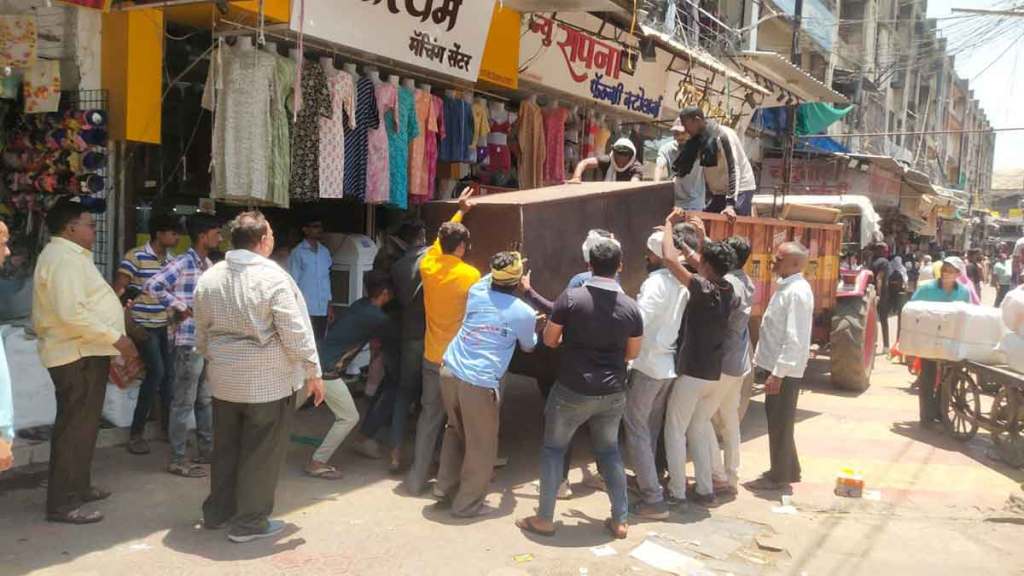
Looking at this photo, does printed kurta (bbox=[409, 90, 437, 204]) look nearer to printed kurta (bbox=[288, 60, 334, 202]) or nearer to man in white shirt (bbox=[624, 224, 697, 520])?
printed kurta (bbox=[288, 60, 334, 202])

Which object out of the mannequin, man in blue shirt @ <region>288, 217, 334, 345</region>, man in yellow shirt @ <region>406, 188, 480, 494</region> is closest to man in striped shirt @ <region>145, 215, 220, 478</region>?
man in yellow shirt @ <region>406, 188, 480, 494</region>

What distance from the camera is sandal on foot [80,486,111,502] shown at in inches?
191

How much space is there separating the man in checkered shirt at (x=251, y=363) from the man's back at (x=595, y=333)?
1.46 metres

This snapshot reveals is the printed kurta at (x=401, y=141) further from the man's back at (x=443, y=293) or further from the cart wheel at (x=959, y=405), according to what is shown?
the cart wheel at (x=959, y=405)

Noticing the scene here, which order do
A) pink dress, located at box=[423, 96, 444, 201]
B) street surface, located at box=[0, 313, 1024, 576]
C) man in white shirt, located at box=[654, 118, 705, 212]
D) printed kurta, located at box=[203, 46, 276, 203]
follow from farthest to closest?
pink dress, located at box=[423, 96, 444, 201], man in white shirt, located at box=[654, 118, 705, 212], printed kurta, located at box=[203, 46, 276, 203], street surface, located at box=[0, 313, 1024, 576]

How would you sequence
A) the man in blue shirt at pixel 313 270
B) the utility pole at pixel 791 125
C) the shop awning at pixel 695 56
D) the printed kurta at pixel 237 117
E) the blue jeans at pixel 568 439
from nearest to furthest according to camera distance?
the blue jeans at pixel 568 439, the printed kurta at pixel 237 117, the man in blue shirt at pixel 313 270, the shop awning at pixel 695 56, the utility pole at pixel 791 125

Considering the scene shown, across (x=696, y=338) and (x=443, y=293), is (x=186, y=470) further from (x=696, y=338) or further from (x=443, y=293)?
(x=696, y=338)

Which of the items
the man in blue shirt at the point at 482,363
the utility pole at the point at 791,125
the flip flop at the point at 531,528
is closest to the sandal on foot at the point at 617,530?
the flip flop at the point at 531,528

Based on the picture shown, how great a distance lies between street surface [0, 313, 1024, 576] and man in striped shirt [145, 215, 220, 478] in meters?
0.21

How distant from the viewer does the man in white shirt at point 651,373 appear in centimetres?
523

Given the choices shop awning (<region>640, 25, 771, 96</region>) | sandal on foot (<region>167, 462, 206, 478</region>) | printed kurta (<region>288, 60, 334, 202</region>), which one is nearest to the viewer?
sandal on foot (<region>167, 462, 206, 478</region>)

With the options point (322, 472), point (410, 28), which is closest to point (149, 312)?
point (322, 472)

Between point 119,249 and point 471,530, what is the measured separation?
3780 mm

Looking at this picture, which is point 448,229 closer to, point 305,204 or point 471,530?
point 471,530
